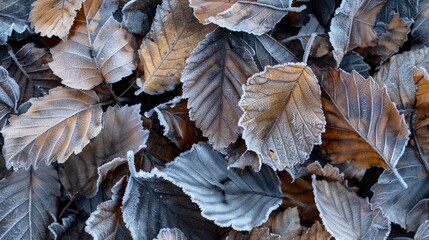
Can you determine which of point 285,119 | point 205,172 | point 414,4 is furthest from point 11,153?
point 414,4

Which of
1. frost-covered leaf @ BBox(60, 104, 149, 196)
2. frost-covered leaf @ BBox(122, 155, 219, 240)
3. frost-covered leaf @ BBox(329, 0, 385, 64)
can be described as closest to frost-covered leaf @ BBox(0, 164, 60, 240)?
frost-covered leaf @ BBox(60, 104, 149, 196)

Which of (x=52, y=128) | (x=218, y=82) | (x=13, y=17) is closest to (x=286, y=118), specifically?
(x=218, y=82)

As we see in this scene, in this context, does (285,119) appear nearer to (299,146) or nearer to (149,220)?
(299,146)

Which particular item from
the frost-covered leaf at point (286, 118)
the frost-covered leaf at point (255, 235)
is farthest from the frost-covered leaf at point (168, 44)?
the frost-covered leaf at point (255, 235)

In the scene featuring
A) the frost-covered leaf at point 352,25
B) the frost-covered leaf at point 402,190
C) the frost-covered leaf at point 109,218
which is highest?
the frost-covered leaf at point 352,25

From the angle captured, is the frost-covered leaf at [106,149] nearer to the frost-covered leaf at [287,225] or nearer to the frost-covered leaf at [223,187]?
the frost-covered leaf at [223,187]
